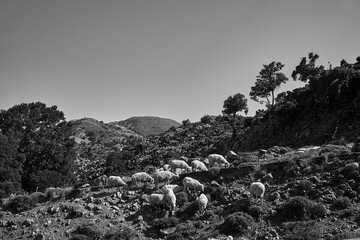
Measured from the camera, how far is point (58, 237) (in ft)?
65.4

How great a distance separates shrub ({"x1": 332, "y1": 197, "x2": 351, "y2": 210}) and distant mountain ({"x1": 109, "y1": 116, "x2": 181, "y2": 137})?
390ft

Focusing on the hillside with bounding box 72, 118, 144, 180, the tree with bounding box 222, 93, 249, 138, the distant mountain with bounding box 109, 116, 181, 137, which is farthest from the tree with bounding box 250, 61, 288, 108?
the distant mountain with bounding box 109, 116, 181, 137

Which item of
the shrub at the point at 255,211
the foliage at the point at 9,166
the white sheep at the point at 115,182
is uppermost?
the foliage at the point at 9,166

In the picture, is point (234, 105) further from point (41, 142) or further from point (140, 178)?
point (140, 178)

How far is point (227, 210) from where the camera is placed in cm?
2089

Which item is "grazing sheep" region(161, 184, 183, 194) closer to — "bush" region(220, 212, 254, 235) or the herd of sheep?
the herd of sheep

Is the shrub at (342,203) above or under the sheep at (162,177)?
under

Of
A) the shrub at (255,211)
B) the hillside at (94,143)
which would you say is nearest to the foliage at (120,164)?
the hillside at (94,143)

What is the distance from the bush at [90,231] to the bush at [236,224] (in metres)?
6.77

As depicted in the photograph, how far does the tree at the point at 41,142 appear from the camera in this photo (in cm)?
3850

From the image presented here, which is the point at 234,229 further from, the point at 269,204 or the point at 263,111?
the point at 263,111

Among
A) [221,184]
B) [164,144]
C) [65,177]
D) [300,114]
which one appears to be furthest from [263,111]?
[221,184]

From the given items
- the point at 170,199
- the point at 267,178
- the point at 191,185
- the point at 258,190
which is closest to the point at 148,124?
the point at 267,178

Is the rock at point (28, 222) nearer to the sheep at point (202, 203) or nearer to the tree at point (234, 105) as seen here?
the sheep at point (202, 203)
